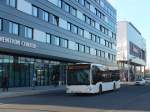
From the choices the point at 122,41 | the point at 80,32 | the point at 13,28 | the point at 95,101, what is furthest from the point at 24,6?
the point at 122,41

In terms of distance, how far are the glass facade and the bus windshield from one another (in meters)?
13.8

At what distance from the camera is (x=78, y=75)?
33.0 metres

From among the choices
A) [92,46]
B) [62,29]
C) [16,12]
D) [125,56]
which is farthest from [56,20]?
[125,56]

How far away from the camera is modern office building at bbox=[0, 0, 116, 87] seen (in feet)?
146

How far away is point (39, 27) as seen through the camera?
51719 millimetres

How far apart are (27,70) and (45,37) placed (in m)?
5.62

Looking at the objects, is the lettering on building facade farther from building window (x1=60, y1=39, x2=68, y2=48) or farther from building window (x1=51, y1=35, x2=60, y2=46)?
building window (x1=60, y1=39, x2=68, y2=48)

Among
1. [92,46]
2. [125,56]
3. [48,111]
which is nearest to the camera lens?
[48,111]

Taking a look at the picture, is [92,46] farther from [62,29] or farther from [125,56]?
[125,56]

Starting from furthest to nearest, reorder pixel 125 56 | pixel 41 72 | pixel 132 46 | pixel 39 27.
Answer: pixel 132 46
pixel 125 56
pixel 41 72
pixel 39 27

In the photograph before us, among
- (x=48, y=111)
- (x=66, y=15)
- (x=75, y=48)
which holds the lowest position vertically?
(x=48, y=111)

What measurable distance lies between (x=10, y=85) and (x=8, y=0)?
33.5 feet

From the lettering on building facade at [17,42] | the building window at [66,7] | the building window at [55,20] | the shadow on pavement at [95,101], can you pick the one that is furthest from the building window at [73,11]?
the shadow on pavement at [95,101]

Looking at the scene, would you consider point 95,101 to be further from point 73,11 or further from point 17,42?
point 73,11
